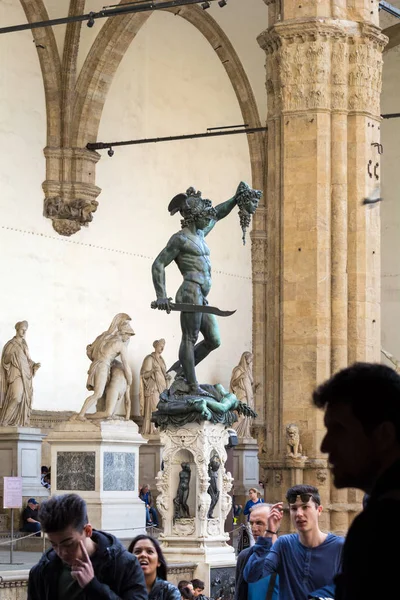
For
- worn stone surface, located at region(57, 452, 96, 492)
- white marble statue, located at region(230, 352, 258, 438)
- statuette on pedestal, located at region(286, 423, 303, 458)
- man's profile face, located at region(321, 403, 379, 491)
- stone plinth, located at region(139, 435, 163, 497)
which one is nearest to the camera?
man's profile face, located at region(321, 403, 379, 491)

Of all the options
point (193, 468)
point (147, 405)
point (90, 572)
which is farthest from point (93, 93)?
point (90, 572)

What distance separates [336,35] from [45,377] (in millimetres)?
12032

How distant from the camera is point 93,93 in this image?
28922 millimetres

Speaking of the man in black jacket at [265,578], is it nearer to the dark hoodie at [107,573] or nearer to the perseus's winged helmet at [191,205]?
the dark hoodie at [107,573]

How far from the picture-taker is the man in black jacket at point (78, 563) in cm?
414

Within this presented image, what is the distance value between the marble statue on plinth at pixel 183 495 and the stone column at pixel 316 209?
138 inches

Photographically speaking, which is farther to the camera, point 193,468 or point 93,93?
point 93,93

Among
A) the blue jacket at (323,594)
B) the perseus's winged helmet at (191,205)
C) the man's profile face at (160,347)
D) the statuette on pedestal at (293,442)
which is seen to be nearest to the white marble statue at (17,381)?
the man's profile face at (160,347)

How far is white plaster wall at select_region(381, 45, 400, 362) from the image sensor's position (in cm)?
3566

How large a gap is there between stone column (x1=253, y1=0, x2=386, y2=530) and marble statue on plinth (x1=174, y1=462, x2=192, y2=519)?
350 centimetres

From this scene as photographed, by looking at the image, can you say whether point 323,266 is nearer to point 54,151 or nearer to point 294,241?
point 294,241

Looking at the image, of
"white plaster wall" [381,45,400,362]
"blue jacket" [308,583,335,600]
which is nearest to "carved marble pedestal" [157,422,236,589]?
"blue jacket" [308,583,335,600]

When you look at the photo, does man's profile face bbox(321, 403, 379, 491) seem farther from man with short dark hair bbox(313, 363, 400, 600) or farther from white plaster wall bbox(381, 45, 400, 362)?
white plaster wall bbox(381, 45, 400, 362)

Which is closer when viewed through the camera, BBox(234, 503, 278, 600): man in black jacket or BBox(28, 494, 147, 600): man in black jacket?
BBox(28, 494, 147, 600): man in black jacket
